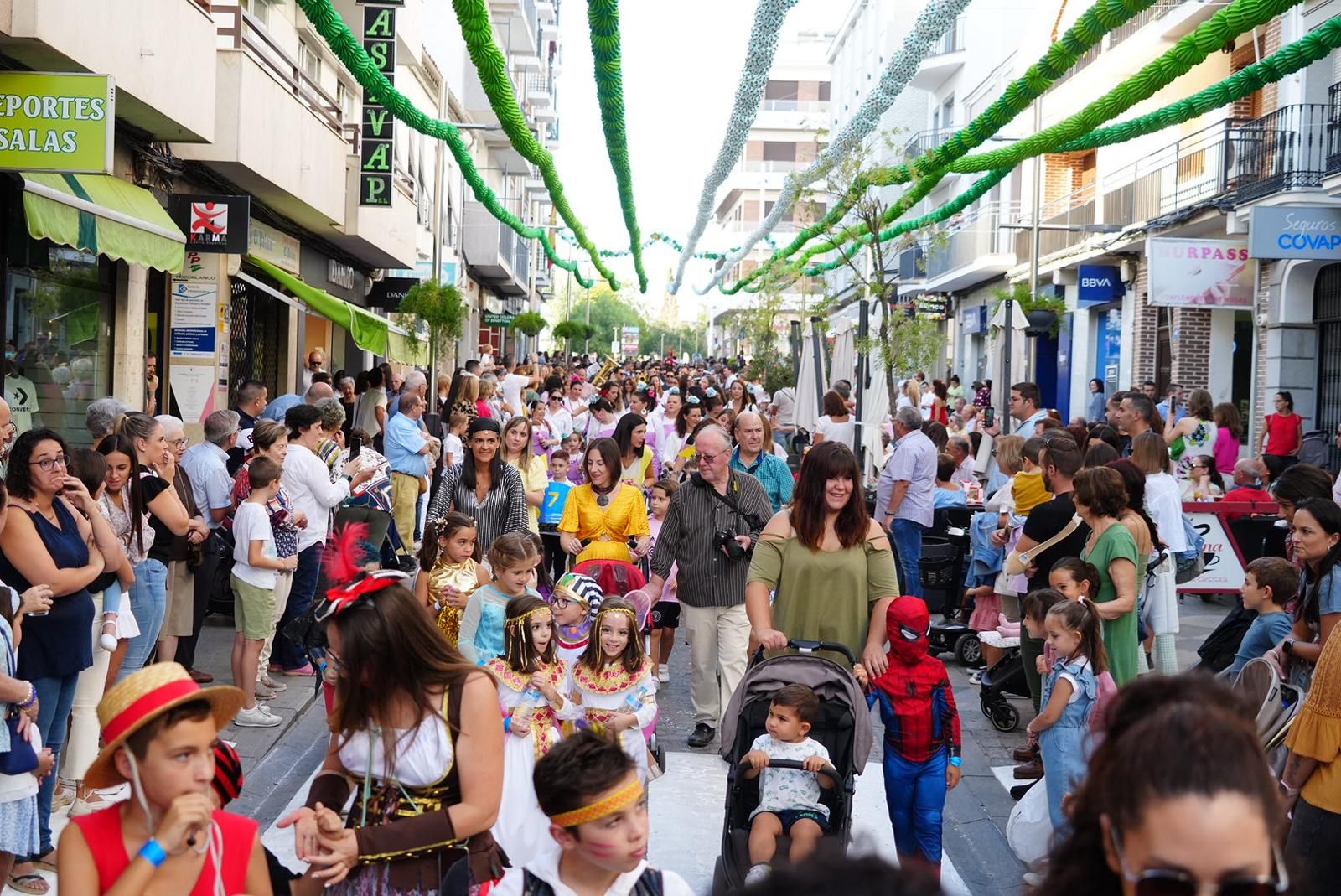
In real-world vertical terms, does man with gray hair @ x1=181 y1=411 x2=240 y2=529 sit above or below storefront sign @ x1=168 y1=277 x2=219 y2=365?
below

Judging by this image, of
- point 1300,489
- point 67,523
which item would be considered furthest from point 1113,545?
point 67,523

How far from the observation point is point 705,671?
28.6 ft

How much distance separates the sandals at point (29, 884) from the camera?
5.80 m

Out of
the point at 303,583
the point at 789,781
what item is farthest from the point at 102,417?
the point at 789,781

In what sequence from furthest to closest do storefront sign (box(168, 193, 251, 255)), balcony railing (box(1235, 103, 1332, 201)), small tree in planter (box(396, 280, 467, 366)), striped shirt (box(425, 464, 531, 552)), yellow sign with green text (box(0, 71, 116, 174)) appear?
small tree in planter (box(396, 280, 467, 366)), balcony railing (box(1235, 103, 1332, 201)), storefront sign (box(168, 193, 251, 255)), yellow sign with green text (box(0, 71, 116, 174)), striped shirt (box(425, 464, 531, 552))

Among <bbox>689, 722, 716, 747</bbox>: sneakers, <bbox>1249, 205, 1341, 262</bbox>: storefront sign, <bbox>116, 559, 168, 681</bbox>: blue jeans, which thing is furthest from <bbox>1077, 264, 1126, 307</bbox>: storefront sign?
<bbox>116, 559, 168, 681</bbox>: blue jeans

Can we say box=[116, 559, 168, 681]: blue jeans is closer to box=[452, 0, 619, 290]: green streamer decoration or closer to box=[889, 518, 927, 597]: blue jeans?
box=[452, 0, 619, 290]: green streamer decoration

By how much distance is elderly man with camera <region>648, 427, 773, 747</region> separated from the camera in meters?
8.35

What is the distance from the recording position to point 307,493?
9.59m

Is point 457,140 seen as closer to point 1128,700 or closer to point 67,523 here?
point 67,523

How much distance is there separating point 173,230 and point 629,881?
10745mm

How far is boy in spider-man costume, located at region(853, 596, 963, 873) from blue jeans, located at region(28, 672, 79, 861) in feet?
11.2

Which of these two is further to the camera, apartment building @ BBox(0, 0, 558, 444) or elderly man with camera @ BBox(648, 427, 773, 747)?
apartment building @ BBox(0, 0, 558, 444)

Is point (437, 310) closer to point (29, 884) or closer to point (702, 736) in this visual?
point (702, 736)
